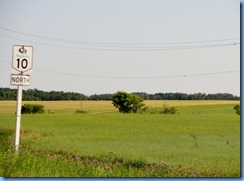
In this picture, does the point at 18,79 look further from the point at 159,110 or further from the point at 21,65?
the point at 159,110

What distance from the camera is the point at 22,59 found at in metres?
10.2

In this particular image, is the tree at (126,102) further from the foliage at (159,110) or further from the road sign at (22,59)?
the road sign at (22,59)

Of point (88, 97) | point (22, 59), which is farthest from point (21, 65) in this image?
point (88, 97)

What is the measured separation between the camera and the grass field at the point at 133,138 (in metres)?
9.95

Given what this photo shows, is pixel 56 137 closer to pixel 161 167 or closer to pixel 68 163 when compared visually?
pixel 68 163

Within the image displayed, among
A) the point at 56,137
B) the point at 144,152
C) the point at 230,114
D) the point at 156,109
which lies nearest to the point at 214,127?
the point at 230,114

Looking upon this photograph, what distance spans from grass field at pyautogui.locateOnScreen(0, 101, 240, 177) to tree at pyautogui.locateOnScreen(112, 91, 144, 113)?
19 centimetres

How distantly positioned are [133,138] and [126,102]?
0.96m

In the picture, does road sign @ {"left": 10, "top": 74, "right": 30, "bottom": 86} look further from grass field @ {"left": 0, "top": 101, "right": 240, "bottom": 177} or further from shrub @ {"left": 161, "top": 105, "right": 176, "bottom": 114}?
shrub @ {"left": 161, "top": 105, "right": 176, "bottom": 114}

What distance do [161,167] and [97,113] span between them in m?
3.31

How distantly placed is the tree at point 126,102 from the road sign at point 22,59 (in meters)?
2.38

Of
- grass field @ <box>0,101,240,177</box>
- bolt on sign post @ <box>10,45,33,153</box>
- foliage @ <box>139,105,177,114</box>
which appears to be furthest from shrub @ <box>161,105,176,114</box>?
bolt on sign post @ <box>10,45,33,153</box>

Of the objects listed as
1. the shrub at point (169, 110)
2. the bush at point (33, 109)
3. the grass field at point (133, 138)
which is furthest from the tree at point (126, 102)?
the bush at point (33, 109)

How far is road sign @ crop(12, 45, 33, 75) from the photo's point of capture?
10.2m
